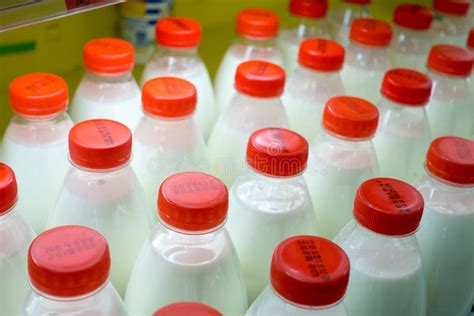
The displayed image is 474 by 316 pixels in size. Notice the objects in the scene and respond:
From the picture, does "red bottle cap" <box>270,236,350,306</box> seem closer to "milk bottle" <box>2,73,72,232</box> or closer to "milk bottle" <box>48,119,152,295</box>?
"milk bottle" <box>48,119,152,295</box>

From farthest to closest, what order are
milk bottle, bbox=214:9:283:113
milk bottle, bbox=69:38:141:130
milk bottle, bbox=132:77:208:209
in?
1. milk bottle, bbox=214:9:283:113
2. milk bottle, bbox=69:38:141:130
3. milk bottle, bbox=132:77:208:209

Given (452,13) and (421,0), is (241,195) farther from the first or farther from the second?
(421,0)

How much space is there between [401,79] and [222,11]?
0.60 metres

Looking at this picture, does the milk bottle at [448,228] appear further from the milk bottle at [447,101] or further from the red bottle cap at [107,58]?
the red bottle cap at [107,58]

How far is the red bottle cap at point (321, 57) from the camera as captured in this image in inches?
44.9

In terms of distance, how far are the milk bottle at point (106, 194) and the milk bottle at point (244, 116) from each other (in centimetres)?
22

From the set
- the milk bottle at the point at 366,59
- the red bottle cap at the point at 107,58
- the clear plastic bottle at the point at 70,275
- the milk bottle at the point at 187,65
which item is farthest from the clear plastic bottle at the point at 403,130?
the clear plastic bottle at the point at 70,275

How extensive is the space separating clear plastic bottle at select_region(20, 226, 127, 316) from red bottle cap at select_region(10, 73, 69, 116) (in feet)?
0.94

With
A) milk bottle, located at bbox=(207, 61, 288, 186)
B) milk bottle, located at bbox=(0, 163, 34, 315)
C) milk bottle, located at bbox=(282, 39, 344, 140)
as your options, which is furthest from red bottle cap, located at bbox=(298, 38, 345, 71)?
milk bottle, located at bbox=(0, 163, 34, 315)

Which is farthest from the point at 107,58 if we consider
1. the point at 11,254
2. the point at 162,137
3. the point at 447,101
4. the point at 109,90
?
the point at 447,101

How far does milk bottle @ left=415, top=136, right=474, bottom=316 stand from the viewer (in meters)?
0.89

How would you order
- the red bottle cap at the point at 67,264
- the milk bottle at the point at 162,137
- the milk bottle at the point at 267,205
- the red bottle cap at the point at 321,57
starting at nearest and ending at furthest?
the red bottle cap at the point at 67,264, the milk bottle at the point at 267,205, the milk bottle at the point at 162,137, the red bottle cap at the point at 321,57

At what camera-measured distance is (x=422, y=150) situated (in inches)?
42.4

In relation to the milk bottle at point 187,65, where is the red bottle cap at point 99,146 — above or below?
above
